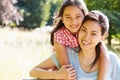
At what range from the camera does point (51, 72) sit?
2.58 m

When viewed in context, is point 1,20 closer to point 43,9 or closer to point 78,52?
point 43,9

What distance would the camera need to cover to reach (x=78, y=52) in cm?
259

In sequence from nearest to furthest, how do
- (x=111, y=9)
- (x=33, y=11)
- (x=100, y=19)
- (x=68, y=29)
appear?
(x=100, y=19) → (x=68, y=29) → (x=111, y=9) → (x=33, y=11)

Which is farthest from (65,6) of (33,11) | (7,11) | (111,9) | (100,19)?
(33,11)

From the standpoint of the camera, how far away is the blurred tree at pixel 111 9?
50.7 feet

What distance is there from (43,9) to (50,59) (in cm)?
2568

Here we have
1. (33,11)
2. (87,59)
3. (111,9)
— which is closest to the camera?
(87,59)

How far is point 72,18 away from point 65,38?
0.15 m

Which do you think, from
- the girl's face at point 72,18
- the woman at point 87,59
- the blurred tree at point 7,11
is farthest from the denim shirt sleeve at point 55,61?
the blurred tree at point 7,11

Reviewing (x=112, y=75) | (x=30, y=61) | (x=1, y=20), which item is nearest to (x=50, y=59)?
(x=112, y=75)

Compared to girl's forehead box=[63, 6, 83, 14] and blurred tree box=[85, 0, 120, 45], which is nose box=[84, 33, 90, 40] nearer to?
girl's forehead box=[63, 6, 83, 14]

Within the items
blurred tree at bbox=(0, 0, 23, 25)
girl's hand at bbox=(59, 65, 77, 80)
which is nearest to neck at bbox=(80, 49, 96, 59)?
girl's hand at bbox=(59, 65, 77, 80)

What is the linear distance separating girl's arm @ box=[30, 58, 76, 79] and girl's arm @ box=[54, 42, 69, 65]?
0.05 m

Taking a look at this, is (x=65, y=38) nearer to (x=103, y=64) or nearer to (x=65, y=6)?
(x=65, y=6)
